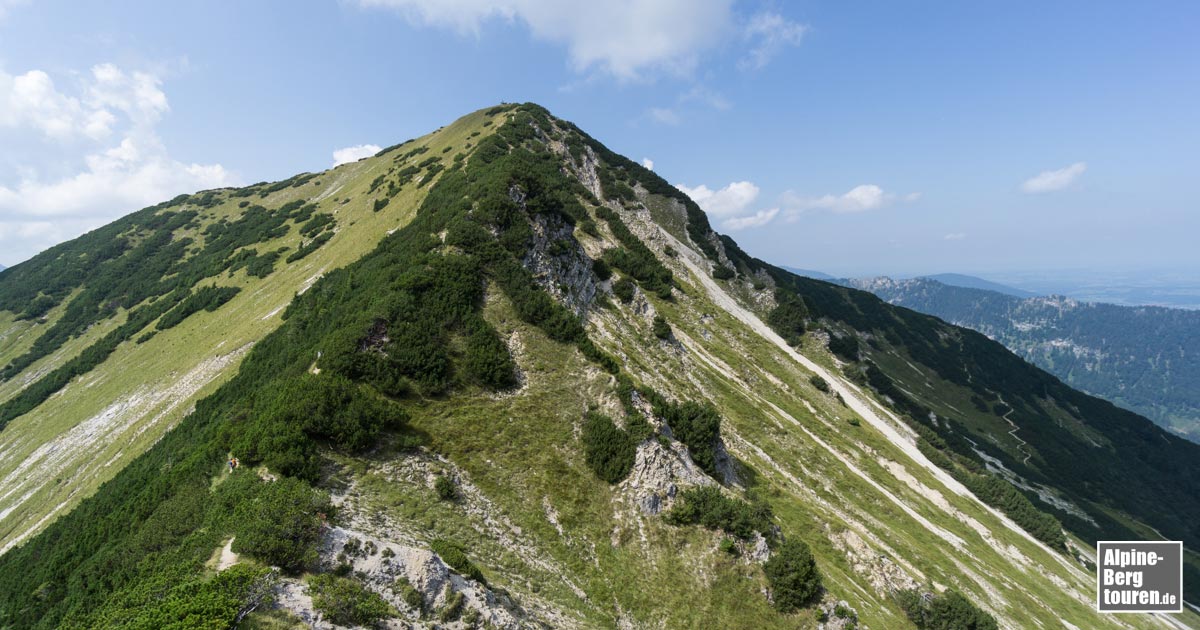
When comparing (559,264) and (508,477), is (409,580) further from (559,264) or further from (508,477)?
(559,264)

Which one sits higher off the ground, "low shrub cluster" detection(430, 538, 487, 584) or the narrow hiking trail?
"low shrub cluster" detection(430, 538, 487, 584)

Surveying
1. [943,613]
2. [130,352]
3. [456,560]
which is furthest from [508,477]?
Result: [130,352]

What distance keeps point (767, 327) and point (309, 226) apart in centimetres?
7755

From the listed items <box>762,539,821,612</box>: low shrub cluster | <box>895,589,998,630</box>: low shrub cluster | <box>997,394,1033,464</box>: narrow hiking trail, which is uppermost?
<box>762,539,821,612</box>: low shrub cluster

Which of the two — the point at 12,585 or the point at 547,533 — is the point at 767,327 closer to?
the point at 547,533

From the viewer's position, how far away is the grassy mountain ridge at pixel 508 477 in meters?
17.2

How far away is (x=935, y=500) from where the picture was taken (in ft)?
169

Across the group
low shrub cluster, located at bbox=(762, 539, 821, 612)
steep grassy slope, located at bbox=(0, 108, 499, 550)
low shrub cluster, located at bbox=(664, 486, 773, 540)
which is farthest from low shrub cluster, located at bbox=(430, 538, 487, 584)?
steep grassy slope, located at bbox=(0, 108, 499, 550)

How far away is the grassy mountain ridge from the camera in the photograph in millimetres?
17172

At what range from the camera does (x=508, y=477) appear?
81.5 ft

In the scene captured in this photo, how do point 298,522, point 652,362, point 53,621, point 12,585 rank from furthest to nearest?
point 652,362, point 12,585, point 53,621, point 298,522

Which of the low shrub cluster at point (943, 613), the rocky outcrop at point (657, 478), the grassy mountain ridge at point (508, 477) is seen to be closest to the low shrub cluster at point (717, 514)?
the grassy mountain ridge at point (508, 477)

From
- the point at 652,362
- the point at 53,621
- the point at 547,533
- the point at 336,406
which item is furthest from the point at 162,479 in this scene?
the point at 652,362

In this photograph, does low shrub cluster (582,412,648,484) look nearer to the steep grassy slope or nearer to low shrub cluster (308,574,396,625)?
low shrub cluster (308,574,396,625)
